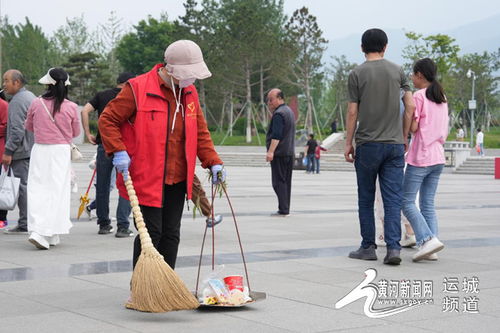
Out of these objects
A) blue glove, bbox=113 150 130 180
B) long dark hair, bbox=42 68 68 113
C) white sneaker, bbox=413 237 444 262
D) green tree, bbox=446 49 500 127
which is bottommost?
white sneaker, bbox=413 237 444 262

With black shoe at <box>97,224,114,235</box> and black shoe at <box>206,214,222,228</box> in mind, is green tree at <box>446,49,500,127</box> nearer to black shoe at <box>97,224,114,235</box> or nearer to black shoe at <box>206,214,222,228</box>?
black shoe at <box>97,224,114,235</box>

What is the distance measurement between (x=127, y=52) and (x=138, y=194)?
7812cm

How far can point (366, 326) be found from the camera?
470cm

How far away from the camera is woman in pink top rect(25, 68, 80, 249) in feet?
26.4

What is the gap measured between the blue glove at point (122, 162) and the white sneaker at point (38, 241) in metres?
3.04

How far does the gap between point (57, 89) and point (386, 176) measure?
3484 mm

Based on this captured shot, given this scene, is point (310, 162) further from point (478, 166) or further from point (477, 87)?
point (477, 87)

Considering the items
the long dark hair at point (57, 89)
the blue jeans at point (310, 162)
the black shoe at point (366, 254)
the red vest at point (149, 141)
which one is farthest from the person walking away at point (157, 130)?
the blue jeans at point (310, 162)

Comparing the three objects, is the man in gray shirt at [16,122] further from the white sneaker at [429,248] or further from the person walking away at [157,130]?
the white sneaker at [429,248]

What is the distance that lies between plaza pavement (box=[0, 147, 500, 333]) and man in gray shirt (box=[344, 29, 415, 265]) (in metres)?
0.56

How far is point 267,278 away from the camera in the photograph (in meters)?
6.28

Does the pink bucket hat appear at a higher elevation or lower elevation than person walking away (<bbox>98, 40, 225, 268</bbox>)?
higher

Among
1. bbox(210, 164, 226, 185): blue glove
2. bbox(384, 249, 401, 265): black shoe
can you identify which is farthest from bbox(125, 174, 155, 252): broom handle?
bbox(384, 249, 401, 265): black shoe

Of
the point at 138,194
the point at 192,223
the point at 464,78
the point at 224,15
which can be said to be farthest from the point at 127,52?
the point at 138,194
